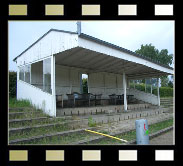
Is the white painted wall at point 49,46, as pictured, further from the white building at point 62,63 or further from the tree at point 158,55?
the tree at point 158,55

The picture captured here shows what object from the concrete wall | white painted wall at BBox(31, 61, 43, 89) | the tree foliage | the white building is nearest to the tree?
the tree foliage

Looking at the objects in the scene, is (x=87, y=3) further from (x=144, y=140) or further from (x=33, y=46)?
(x=33, y=46)

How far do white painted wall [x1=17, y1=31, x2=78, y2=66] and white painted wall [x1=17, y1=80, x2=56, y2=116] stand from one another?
1.62 meters

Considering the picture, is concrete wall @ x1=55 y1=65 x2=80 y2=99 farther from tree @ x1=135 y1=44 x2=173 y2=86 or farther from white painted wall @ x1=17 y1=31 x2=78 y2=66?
tree @ x1=135 y1=44 x2=173 y2=86

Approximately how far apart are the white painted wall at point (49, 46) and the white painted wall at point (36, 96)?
1.62m

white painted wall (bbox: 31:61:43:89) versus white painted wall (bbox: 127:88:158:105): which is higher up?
white painted wall (bbox: 31:61:43:89)

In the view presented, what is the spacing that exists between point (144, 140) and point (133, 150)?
6.43ft

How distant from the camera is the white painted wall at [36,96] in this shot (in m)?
8.32

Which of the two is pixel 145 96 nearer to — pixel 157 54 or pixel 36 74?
pixel 36 74

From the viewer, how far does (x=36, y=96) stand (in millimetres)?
9234

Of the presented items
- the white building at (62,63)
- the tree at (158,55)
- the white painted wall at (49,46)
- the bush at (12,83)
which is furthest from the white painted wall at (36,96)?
the tree at (158,55)

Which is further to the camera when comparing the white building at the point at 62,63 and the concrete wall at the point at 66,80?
the concrete wall at the point at 66,80

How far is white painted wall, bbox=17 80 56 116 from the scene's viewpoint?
8.32 m

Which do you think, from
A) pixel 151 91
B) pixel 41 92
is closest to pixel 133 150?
pixel 41 92
